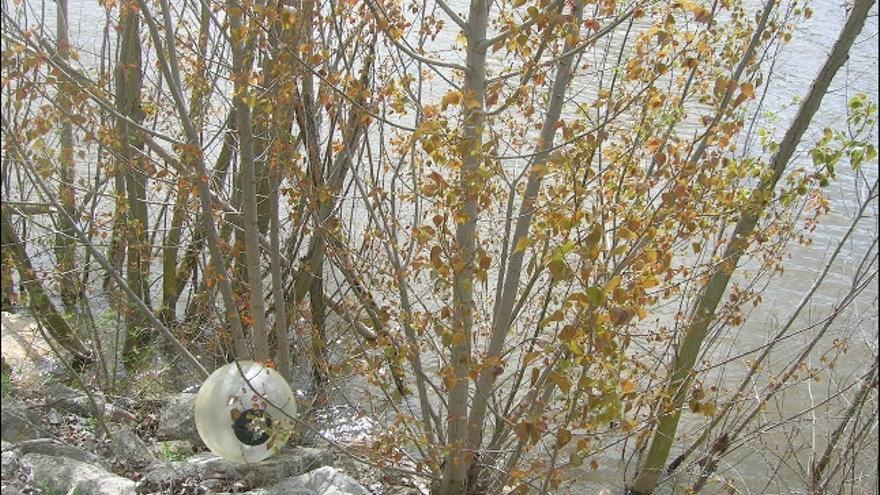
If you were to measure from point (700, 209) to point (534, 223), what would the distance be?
1.14 m

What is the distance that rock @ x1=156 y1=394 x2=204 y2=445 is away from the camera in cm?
570

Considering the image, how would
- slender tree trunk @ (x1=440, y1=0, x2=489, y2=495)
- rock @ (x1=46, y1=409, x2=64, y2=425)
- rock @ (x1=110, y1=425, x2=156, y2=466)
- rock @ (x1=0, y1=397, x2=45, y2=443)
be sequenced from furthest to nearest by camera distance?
rock @ (x1=46, y1=409, x2=64, y2=425) → rock @ (x1=110, y1=425, x2=156, y2=466) → rock @ (x1=0, y1=397, x2=45, y2=443) → slender tree trunk @ (x1=440, y1=0, x2=489, y2=495)

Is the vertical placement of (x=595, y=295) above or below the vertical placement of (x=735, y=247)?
above

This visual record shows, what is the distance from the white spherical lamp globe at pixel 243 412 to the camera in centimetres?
394

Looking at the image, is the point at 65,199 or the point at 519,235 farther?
the point at 65,199

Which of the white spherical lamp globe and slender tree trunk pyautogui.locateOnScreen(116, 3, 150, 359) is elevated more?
slender tree trunk pyautogui.locateOnScreen(116, 3, 150, 359)

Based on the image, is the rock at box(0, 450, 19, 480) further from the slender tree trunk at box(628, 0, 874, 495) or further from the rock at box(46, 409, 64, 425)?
the slender tree trunk at box(628, 0, 874, 495)

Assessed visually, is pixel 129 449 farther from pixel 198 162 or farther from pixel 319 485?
pixel 198 162

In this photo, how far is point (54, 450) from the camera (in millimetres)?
4496

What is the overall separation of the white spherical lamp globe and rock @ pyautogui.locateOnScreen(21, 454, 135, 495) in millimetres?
482

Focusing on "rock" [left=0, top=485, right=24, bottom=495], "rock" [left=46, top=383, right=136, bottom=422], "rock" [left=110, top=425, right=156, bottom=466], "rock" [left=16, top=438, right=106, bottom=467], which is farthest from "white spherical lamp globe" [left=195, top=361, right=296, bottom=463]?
"rock" [left=46, top=383, right=136, bottom=422]

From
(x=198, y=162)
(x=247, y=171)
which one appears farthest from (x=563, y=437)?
(x=198, y=162)

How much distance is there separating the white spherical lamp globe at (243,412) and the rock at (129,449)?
1.05 m

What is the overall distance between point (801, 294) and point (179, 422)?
19.2ft
